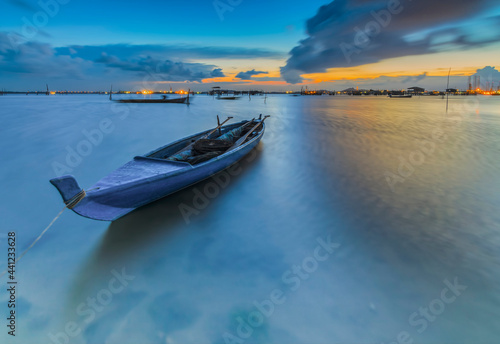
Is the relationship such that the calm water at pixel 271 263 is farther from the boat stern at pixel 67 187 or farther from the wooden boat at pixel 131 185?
the boat stern at pixel 67 187

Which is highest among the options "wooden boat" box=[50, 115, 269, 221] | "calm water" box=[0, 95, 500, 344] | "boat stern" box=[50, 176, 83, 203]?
"boat stern" box=[50, 176, 83, 203]

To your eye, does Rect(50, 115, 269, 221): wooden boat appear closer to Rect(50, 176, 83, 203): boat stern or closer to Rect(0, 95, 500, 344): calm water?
Rect(50, 176, 83, 203): boat stern

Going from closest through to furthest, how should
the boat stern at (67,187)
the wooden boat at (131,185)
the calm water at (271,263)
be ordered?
the calm water at (271,263)
the boat stern at (67,187)
the wooden boat at (131,185)

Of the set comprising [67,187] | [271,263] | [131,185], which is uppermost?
[67,187]

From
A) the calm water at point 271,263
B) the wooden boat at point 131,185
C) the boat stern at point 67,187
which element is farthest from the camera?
the wooden boat at point 131,185

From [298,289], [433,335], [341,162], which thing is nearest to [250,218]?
[298,289]

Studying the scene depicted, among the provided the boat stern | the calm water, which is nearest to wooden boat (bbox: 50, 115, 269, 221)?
the boat stern

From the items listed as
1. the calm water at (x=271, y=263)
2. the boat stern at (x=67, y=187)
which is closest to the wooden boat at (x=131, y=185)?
the boat stern at (x=67, y=187)

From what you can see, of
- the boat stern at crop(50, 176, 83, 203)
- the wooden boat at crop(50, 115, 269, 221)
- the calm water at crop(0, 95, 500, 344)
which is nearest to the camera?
the calm water at crop(0, 95, 500, 344)

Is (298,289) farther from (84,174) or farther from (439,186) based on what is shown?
(84,174)

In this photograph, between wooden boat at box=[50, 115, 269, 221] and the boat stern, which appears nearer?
the boat stern

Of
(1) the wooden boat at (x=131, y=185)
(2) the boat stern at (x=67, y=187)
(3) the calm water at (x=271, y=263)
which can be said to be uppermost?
(2) the boat stern at (x=67, y=187)

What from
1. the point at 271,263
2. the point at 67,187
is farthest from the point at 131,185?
the point at 271,263

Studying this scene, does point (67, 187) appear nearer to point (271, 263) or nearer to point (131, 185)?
point (131, 185)
